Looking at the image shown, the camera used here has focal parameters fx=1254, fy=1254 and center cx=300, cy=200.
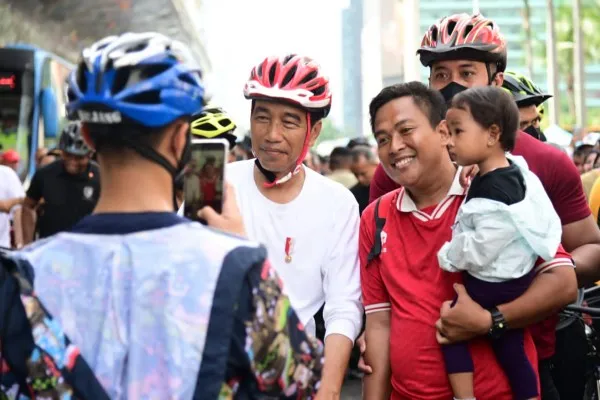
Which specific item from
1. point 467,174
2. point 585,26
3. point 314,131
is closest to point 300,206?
point 314,131

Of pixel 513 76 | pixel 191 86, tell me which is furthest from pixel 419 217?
pixel 513 76

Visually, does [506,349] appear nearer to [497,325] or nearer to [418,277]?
[497,325]

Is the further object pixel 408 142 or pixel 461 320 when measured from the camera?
pixel 408 142

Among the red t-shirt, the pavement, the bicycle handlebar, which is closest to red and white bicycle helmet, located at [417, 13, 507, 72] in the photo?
the red t-shirt

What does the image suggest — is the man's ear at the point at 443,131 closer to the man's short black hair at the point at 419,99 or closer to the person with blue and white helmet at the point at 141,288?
the man's short black hair at the point at 419,99

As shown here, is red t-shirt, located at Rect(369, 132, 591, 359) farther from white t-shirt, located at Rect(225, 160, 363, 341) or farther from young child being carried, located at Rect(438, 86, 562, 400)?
white t-shirt, located at Rect(225, 160, 363, 341)

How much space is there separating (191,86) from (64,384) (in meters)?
0.75

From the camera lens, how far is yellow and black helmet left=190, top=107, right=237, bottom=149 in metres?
6.25

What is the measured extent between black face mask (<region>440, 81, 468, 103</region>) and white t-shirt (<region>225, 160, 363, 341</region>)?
2.56ft

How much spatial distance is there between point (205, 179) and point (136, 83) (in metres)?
0.51

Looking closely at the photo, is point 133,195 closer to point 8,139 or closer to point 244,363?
point 244,363

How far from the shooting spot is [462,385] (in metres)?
4.33

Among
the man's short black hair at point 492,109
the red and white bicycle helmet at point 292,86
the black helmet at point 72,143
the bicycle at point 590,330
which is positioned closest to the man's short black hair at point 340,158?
the black helmet at point 72,143

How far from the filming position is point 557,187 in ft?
16.2
